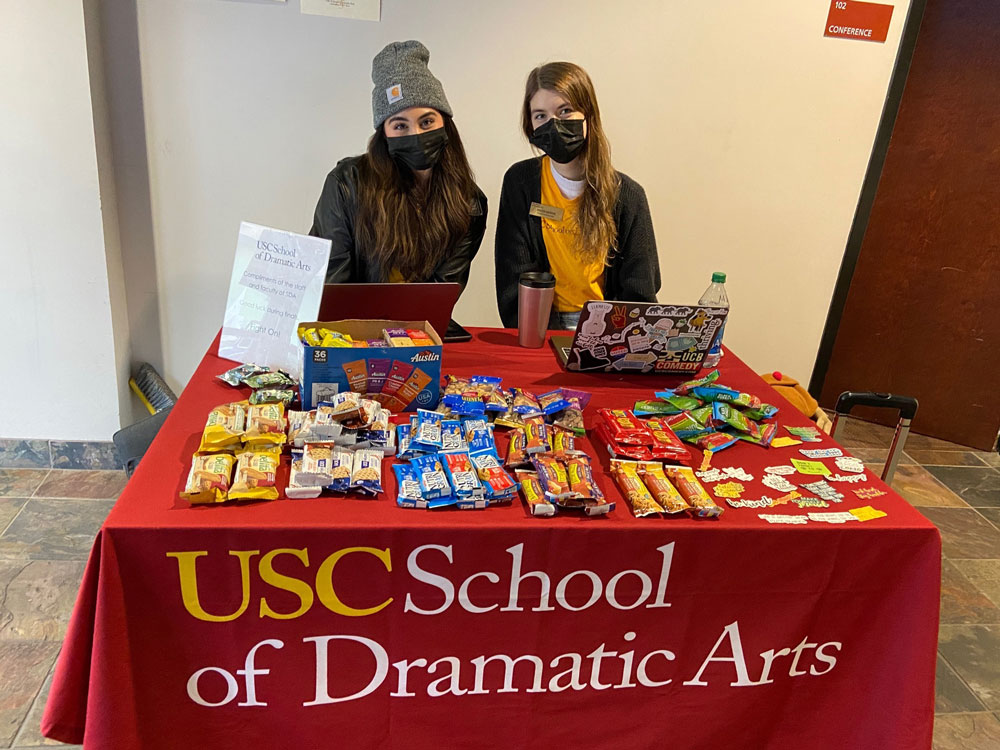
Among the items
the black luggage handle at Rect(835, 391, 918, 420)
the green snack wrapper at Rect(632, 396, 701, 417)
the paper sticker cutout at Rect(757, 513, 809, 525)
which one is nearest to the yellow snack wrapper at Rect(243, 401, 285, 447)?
the green snack wrapper at Rect(632, 396, 701, 417)

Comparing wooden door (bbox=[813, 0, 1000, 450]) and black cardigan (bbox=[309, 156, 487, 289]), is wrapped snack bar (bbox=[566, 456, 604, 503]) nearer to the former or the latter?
black cardigan (bbox=[309, 156, 487, 289])

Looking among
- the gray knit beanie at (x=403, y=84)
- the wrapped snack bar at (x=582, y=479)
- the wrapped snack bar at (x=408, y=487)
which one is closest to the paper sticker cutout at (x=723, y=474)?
the wrapped snack bar at (x=582, y=479)

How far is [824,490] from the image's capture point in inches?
48.2

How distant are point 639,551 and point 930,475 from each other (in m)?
2.46

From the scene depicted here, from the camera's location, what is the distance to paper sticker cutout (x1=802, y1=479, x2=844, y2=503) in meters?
1.20

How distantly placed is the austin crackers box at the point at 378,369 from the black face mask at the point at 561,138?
27.1 inches

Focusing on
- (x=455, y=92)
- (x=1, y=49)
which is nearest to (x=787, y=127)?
(x=455, y=92)

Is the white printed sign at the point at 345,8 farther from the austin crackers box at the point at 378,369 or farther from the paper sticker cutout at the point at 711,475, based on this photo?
the paper sticker cutout at the point at 711,475

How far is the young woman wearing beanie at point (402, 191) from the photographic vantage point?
1.77 m

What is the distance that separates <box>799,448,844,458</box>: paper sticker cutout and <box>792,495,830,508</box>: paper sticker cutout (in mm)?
163

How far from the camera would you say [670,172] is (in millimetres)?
2785

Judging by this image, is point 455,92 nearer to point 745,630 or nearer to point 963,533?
point 745,630

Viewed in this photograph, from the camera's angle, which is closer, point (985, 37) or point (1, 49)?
point (1, 49)

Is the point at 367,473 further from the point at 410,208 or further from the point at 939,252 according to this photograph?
the point at 939,252
